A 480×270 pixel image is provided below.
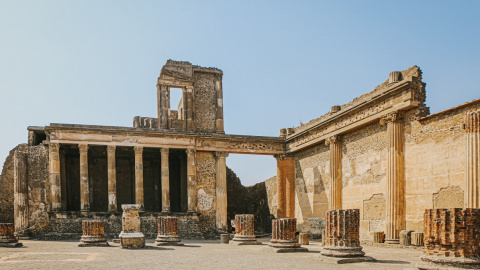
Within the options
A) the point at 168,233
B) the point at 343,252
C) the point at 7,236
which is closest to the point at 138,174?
the point at 168,233

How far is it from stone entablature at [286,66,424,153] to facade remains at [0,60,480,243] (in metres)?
0.04

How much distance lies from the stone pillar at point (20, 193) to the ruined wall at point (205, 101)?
835 cm

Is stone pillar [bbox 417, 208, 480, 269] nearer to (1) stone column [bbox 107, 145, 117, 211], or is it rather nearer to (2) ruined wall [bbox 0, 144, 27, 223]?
(1) stone column [bbox 107, 145, 117, 211]

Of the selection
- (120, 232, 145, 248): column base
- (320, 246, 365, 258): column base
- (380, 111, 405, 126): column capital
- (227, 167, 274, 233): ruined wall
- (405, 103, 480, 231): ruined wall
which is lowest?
(227, 167, 274, 233): ruined wall

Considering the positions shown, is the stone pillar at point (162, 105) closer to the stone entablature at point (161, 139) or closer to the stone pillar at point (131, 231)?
the stone entablature at point (161, 139)

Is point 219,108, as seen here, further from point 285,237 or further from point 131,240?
point 285,237

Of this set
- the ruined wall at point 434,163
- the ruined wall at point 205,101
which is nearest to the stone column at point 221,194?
the ruined wall at point 205,101

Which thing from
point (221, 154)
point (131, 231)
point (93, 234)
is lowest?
point (93, 234)

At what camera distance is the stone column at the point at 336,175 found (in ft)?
56.0

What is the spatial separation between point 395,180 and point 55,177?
13749 mm

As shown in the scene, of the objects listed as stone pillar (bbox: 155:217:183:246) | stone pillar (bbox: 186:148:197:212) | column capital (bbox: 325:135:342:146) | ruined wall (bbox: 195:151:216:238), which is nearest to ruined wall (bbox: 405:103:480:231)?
column capital (bbox: 325:135:342:146)

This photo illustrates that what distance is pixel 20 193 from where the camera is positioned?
60.6 ft

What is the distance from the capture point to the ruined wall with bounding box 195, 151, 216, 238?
67.2 ft

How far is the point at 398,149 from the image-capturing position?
13617mm
